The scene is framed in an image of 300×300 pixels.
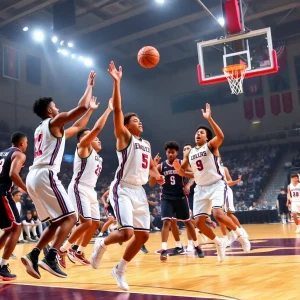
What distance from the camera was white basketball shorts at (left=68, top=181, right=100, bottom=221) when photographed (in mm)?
6184

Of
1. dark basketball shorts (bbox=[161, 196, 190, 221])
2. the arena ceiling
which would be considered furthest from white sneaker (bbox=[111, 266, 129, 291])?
the arena ceiling

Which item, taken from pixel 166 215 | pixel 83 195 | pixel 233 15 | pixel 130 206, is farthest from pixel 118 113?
pixel 233 15

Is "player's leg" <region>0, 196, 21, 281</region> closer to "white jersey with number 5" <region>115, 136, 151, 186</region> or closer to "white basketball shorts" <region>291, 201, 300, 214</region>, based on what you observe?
"white jersey with number 5" <region>115, 136, 151, 186</region>

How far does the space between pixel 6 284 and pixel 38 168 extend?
1.38 meters

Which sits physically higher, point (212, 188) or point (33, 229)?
point (212, 188)

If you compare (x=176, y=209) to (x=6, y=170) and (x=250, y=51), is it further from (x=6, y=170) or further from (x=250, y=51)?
(x=250, y=51)

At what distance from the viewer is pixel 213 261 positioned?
6066 millimetres

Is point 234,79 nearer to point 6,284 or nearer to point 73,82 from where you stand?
point 6,284

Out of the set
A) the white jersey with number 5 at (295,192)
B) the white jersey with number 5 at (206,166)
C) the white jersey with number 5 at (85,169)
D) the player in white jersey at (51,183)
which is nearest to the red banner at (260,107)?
the white jersey with number 5 at (295,192)

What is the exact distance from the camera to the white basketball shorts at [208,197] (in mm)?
5977

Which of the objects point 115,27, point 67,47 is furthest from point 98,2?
point 67,47

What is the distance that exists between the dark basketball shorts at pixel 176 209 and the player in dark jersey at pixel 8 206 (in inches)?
111

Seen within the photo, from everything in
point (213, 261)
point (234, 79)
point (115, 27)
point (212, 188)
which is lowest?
point (213, 261)

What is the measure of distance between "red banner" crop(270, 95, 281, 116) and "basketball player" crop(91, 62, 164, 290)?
2252cm
